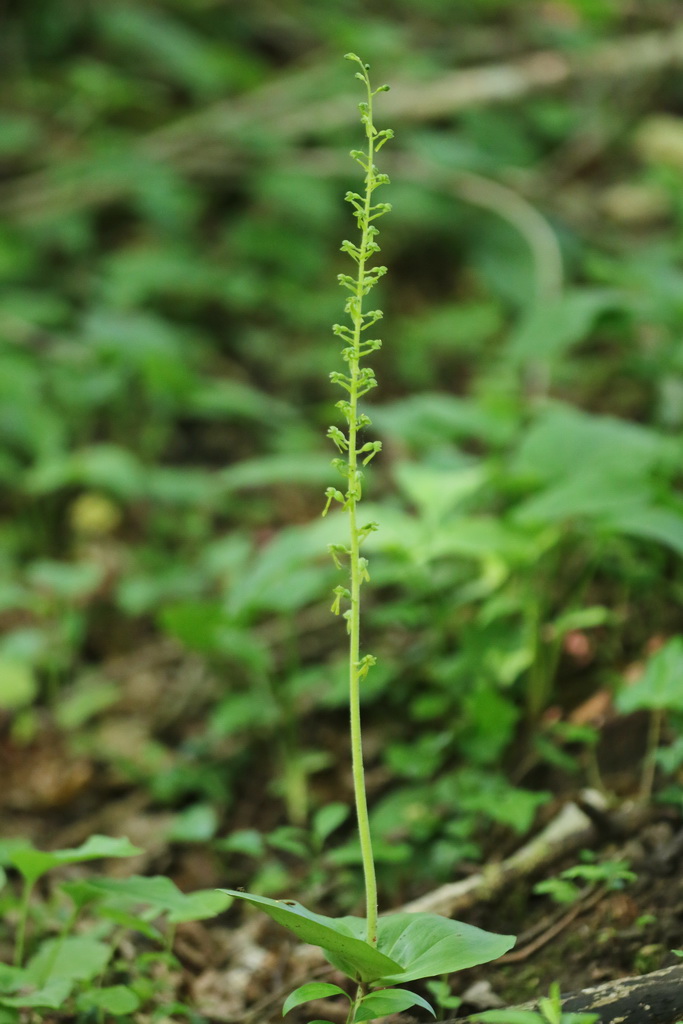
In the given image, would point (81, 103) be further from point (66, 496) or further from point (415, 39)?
point (66, 496)

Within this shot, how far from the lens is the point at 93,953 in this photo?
5.75 feet

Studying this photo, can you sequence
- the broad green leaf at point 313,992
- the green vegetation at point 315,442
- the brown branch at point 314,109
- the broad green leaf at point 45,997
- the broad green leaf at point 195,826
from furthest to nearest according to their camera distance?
the brown branch at point 314,109
the green vegetation at point 315,442
the broad green leaf at point 195,826
the broad green leaf at point 45,997
the broad green leaf at point 313,992

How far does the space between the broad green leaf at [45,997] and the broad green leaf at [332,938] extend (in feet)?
1.38

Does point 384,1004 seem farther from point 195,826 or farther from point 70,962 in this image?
point 195,826

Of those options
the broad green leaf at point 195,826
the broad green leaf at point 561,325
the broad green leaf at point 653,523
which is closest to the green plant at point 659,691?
the broad green leaf at point 653,523

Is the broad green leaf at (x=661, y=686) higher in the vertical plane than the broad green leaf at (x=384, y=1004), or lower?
higher

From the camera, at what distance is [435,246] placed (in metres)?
6.20

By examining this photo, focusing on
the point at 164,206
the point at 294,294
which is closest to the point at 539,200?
the point at 294,294

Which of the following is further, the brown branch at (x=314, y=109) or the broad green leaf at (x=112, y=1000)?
the brown branch at (x=314, y=109)

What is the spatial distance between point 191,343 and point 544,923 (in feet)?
13.3

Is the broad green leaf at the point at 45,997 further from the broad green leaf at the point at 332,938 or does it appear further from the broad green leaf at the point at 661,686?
the broad green leaf at the point at 661,686

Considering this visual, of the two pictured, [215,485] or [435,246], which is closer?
[215,485]

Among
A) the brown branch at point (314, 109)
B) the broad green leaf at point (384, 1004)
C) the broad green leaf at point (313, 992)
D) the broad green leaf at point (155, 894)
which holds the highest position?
the brown branch at point (314, 109)

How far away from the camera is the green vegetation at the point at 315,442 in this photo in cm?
236
